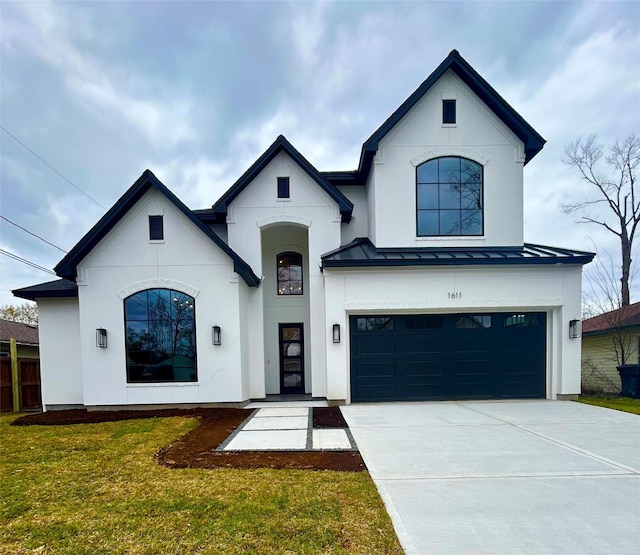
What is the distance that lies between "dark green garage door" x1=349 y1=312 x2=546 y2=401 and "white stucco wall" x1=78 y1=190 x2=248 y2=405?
351cm

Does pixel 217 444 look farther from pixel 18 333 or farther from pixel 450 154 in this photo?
pixel 18 333

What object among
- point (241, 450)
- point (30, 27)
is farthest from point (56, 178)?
point (241, 450)

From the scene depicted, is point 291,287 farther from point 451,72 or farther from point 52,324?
point 451,72

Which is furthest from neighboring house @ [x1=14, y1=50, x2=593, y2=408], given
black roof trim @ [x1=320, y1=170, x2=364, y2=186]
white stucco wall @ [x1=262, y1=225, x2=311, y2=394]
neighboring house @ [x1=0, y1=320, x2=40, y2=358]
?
neighboring house @ [x1=0, y1=320, x2=40, y2=358]

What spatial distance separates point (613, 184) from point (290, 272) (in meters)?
17.9

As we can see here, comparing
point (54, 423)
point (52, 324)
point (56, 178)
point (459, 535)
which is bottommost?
point (54, 423)

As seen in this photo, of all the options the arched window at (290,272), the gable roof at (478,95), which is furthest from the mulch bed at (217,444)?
the gable roof at (478,95)

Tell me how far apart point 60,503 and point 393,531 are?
3699 mm

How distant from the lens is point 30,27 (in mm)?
10641

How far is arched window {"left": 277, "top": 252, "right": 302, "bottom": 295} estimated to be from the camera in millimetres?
11516

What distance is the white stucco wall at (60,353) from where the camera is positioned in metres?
10.1

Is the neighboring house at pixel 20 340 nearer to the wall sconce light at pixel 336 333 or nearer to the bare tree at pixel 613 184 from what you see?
the wall sconce light at pixel 336 333

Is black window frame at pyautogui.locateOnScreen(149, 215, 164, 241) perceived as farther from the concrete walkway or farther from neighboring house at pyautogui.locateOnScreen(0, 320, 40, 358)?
neighboring house at pyautogui.locateOnScreen(0, 320, 40, 358)

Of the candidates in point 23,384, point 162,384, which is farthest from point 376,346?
point 23,384
